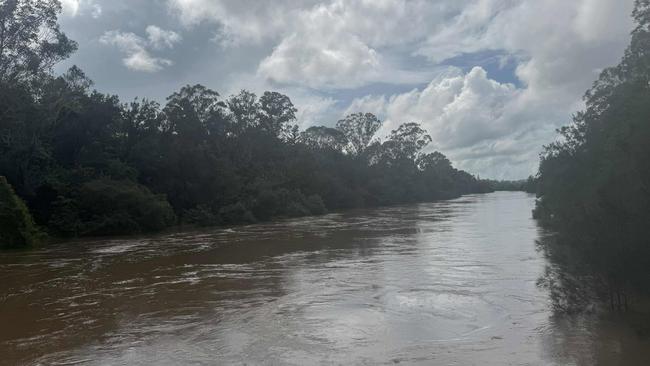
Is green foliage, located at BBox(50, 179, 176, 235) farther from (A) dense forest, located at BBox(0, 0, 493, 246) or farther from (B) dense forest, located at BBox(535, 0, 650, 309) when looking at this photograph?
(B) dense forest, located at BBox(535, 0, 650, 309)

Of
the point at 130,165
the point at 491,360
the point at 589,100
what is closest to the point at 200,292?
the point at 491,360

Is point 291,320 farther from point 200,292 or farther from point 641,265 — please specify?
point 641,265

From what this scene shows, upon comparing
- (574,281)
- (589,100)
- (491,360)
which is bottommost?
(491,360)

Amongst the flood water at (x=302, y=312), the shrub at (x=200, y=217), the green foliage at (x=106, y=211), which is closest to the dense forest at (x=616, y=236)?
the flood water at (x=302, y=312)

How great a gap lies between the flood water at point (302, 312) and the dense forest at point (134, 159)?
13777 millimetres

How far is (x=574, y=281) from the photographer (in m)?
10.7

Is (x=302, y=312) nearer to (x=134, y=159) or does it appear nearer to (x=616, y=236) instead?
(x=616, y=236)

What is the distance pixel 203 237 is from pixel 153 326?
2211cm

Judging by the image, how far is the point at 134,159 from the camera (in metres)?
47.9

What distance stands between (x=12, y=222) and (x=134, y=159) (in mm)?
21475

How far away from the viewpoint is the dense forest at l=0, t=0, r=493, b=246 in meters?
33.9

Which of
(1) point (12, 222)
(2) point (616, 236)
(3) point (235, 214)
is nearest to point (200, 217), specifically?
(3) point (235, 214)

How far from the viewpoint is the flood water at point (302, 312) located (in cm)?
860

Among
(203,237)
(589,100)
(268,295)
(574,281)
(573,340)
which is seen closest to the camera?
(573,340)
